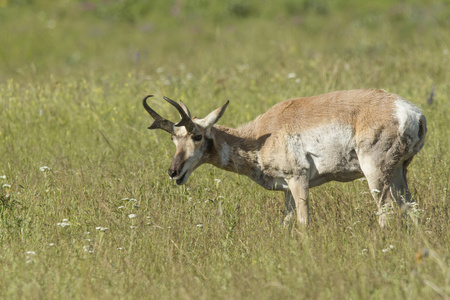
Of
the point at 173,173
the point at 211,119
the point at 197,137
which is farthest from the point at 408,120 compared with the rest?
the point at 173,173

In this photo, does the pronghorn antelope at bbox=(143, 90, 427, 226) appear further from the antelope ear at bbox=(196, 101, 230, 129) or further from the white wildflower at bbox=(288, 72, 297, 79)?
the white wildflower at bbox=(288, 72, 297, 79)

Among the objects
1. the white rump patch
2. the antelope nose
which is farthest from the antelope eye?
the white rump patch

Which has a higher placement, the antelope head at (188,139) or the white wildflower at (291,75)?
the antelope head at (188,139)

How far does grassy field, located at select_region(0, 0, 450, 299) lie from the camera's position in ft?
16.3

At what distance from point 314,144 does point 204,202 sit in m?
1.38

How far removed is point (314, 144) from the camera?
272 inches

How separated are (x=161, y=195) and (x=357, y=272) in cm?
285

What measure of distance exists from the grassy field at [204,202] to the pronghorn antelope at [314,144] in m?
0.30

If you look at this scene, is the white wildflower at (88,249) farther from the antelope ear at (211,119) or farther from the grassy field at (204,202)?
the antelope ear at (211,119)

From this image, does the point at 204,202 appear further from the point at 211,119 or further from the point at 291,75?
the point at 291,75

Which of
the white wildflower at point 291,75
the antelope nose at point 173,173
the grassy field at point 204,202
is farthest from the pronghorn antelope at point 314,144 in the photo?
the white wildflower at point 291,75

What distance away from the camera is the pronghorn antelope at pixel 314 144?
6.51 metres

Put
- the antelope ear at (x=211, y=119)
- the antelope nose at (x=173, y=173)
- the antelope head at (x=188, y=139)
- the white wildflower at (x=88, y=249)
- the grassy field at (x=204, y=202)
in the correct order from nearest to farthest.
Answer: the grassy field at (x=204, y=202)
the white wildflower at (x=88, y=249)
the antelope nose at (x=173, y=173)
the antelope head at (x=188, y=139)
the antelope ear at (x=211, y=119)

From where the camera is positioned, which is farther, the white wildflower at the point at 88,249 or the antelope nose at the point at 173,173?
the antelope nose at the point at 173,173
